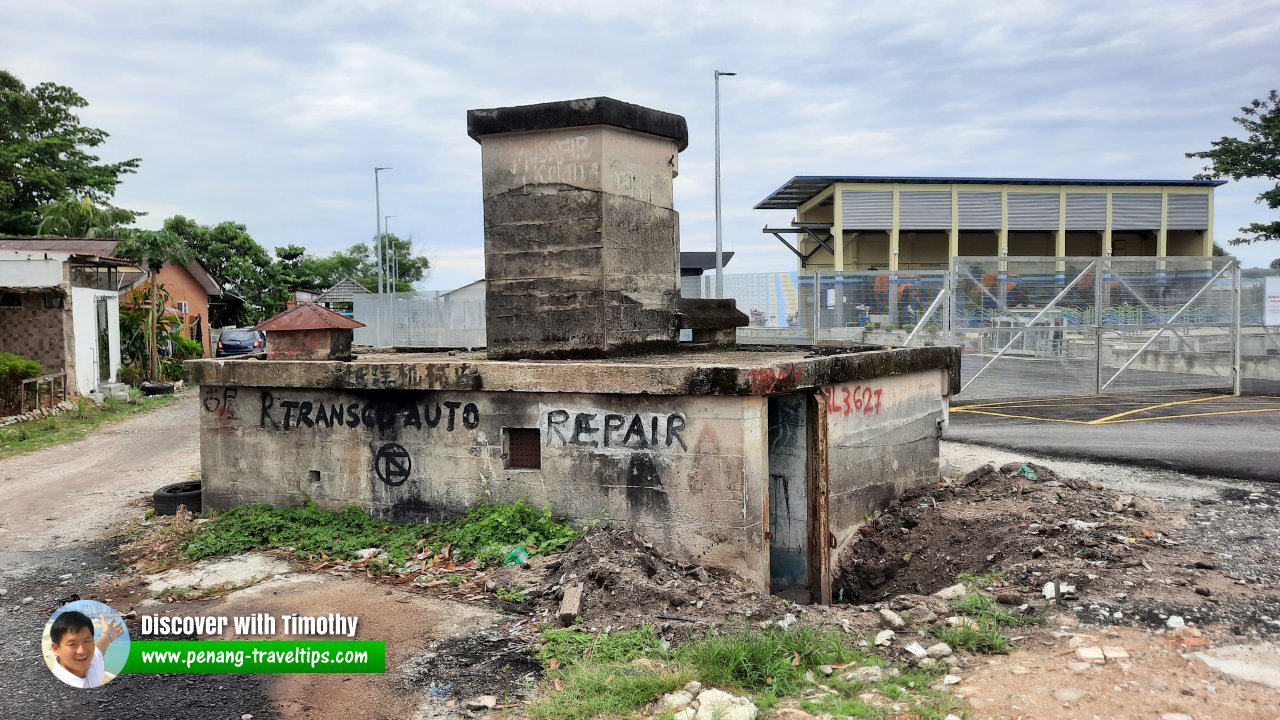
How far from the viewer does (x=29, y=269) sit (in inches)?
722

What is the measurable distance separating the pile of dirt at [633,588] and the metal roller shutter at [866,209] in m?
32.4

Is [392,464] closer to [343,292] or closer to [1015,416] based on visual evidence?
[1015,416]

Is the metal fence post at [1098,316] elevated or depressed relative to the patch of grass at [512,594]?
elevated

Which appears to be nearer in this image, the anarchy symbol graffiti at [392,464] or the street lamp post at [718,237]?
A: the anarchy symbol graffiti at [392,464]

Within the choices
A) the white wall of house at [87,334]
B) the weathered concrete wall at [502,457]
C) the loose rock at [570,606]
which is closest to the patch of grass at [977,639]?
the weathered concrete wall at [502,457]

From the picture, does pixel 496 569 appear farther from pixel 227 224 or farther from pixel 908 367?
pixel 227 224

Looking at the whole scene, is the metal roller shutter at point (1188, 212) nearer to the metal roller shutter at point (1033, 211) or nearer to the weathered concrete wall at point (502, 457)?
the metal roller shutter at point (1033, 211)

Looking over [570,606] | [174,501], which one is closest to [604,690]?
[570,606]

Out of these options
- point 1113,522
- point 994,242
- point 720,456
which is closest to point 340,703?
point 720,456

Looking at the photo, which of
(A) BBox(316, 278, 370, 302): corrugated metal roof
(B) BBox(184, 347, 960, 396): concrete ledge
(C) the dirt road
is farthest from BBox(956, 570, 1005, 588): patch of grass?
(A) BBox(316, 278, 370, 302): corrugated metal roof

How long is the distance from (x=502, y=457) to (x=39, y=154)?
→ 3548 centimetres

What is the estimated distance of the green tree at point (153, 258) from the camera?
24.4 m

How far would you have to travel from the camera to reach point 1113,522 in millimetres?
7363

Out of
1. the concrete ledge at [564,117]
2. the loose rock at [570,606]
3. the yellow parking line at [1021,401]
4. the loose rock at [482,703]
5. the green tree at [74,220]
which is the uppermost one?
the green tree at [74,220]
